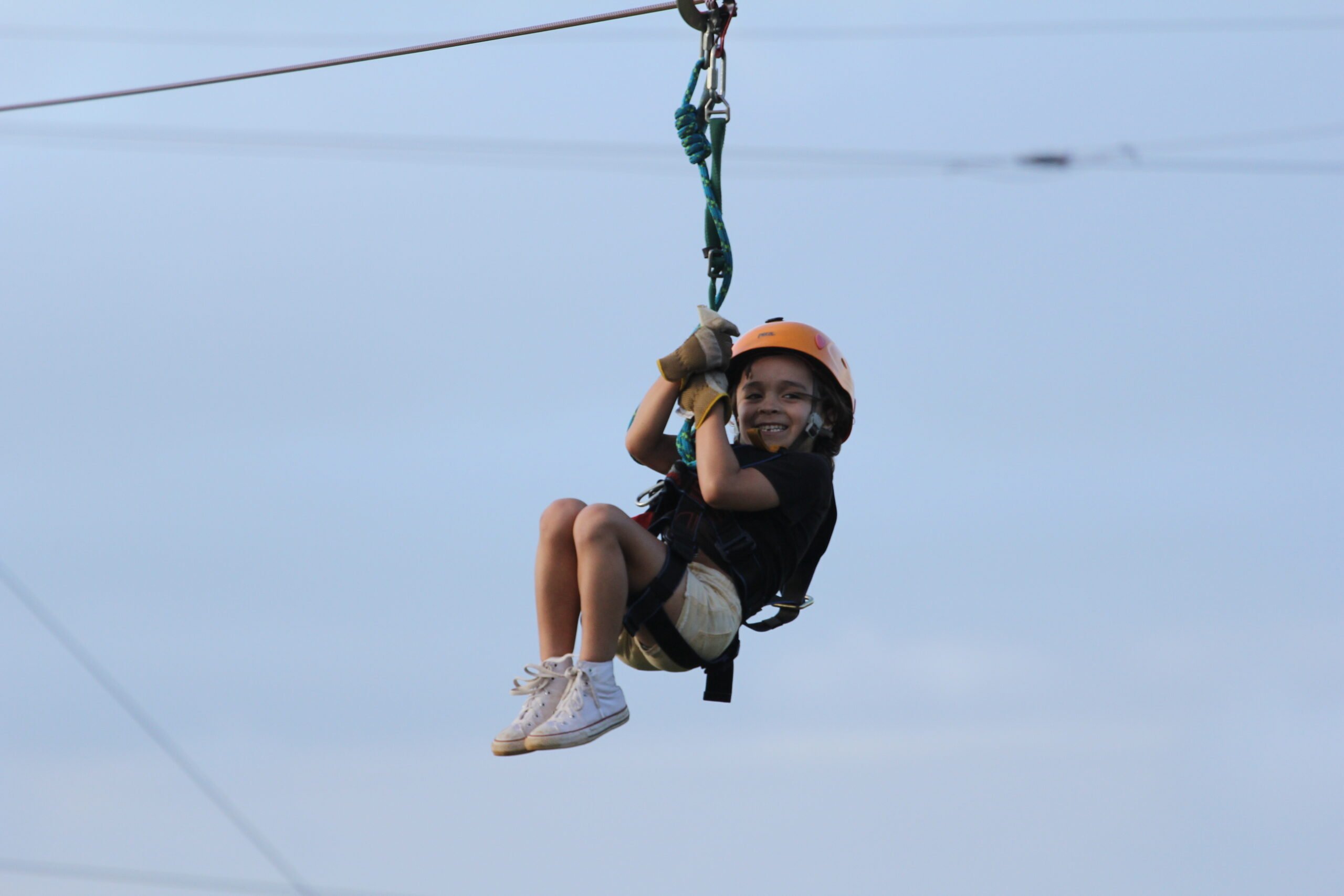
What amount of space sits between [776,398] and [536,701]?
4.57ft

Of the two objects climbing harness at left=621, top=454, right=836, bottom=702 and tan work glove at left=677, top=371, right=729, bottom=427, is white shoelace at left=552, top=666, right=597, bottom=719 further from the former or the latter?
tan work glove at left=677, top=371, right=729, bottom=427

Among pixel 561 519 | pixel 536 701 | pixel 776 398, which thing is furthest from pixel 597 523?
pixel 776 398

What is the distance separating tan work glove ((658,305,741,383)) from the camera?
556 cm

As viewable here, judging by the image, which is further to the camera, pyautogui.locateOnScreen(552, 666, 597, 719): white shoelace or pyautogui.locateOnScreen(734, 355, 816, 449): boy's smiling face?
pyautogui.locateOnScreen(734, 355, 816, 449): boy's smiling face

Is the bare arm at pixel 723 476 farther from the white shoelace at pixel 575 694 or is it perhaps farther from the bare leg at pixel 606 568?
the white shoelace at pixel 575 694

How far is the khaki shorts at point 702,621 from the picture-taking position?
5484mm

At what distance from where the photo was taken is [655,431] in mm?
5863

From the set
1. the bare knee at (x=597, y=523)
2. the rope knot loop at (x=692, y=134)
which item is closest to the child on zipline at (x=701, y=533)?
the bare knee at (x=597, y=523)

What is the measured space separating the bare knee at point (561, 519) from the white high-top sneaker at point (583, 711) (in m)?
0.38

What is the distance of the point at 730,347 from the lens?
18.5ft

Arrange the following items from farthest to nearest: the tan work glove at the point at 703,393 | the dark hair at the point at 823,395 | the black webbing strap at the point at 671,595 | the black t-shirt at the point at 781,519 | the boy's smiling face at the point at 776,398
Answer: the dark hair at the point at 823,395
the boy's smiling face at the point at 776,398
the black t-shirt at the point at 781,519
the tan work glove at the point at 703,393
the black webbing strap at the point at 671,595

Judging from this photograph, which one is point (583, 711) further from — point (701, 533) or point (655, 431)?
point (655, 431)

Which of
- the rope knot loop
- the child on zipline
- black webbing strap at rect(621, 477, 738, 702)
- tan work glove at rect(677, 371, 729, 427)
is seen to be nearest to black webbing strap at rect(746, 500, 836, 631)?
the child on zipline

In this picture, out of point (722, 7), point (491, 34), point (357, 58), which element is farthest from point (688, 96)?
point (357, 58)
